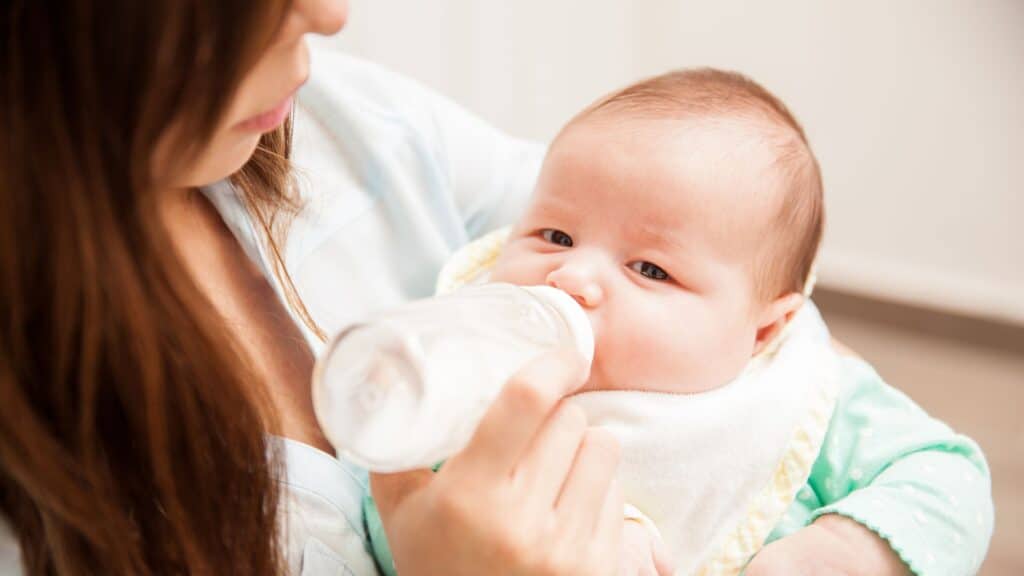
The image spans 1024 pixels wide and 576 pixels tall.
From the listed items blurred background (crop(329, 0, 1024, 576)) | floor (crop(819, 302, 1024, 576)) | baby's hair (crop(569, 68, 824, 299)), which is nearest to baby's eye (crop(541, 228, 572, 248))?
baby's hair (crop(569, 68, 824, 299))

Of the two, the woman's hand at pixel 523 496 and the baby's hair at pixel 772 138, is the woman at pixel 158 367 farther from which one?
the baby's hair at pixel 772 138

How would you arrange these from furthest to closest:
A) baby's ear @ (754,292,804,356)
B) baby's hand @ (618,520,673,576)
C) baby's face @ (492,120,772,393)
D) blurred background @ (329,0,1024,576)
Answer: blurred background @ (329,0,1024,576) → baby's ear @ (754,292,804,356) → baby's face @ (492,120,772,393) → baby's hand @ (618,520,673,576)

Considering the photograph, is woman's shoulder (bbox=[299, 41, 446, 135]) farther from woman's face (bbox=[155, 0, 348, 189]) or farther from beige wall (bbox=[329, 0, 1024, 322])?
beige wall (bbox=[329, 0, 1024, 322])

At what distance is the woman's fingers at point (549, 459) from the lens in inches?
24.4

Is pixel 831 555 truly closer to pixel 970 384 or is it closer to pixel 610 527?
pixel 610 527

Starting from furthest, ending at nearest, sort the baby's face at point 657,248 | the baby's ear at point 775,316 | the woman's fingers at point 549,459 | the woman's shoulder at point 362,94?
the woman's shoulder at point 362,94, the baby's ear at point 775,316, the baby's face at point 657,248, the woman's fingers at point 549,459

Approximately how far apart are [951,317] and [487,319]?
143 centimetres

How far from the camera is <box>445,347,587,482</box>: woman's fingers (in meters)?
0.59

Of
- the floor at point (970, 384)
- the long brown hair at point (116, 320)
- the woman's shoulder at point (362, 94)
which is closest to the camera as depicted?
the long brown hair at point (116, 320)

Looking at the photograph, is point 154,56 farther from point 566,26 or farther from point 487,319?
point 566,26

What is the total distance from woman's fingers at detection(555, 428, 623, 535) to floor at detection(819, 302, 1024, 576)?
4.02 feet

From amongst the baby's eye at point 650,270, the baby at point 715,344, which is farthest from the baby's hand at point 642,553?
the baby's eye at point 650,270

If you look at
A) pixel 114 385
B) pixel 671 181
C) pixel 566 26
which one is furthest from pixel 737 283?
pixel 566 26

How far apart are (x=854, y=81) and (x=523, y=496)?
4.82 ft
